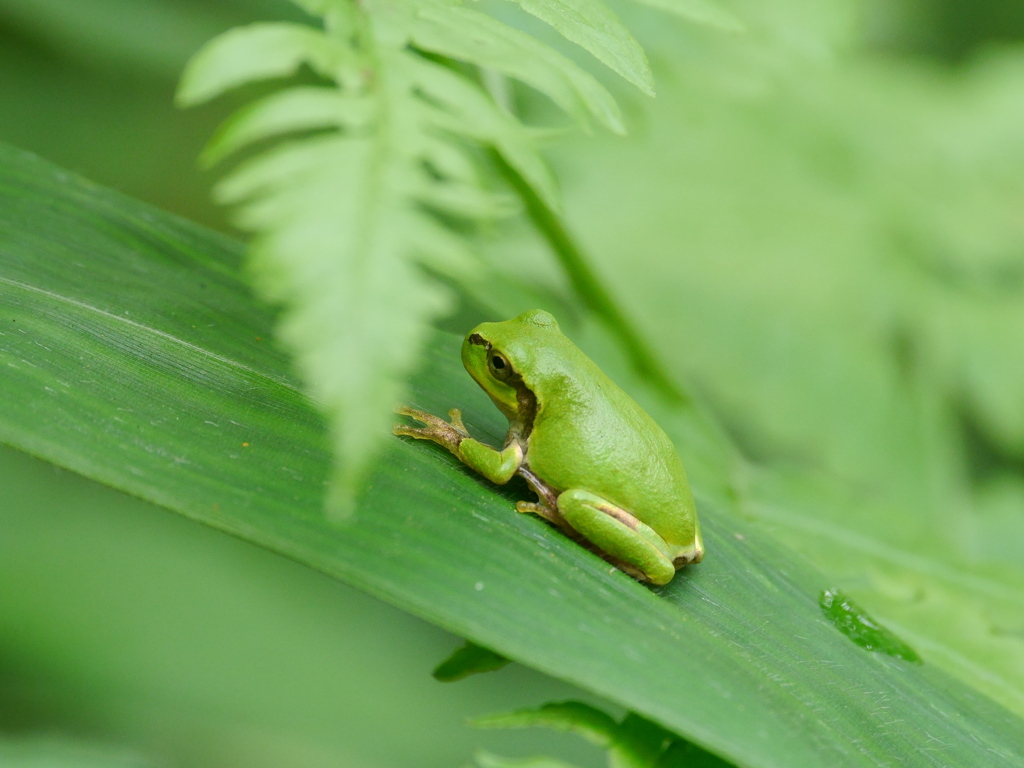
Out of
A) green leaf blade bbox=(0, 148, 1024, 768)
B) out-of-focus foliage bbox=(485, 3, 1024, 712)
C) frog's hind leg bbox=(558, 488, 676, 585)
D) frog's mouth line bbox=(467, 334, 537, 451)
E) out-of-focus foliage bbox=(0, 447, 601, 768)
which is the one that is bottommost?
out-of-focus foliage bbox=(0, 447, 601, 768)

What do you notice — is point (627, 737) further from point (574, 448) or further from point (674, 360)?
point (674, 360)

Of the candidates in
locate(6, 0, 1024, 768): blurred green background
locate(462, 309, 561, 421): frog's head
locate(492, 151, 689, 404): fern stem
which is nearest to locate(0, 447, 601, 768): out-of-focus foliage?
locate(6, 0, 1024, 768): blurred green background

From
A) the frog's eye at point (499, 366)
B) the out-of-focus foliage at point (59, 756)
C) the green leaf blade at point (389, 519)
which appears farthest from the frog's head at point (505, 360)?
the out-of-focus foliage at point (59, 756)

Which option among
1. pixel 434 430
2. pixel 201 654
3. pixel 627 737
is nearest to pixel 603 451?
pixel 434 430

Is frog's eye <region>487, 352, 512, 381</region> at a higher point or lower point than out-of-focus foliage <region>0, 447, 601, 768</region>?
higher

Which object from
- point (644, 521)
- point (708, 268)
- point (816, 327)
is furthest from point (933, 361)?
point (644, 521)

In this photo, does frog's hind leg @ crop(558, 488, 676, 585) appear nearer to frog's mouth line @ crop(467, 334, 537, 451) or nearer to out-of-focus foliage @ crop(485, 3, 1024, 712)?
frog's mouth line @ crop(467, 334, 537, 451)

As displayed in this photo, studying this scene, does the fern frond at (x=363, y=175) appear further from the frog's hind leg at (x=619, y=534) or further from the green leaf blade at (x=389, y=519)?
the frog's hind leg at (x=619, y=534)
